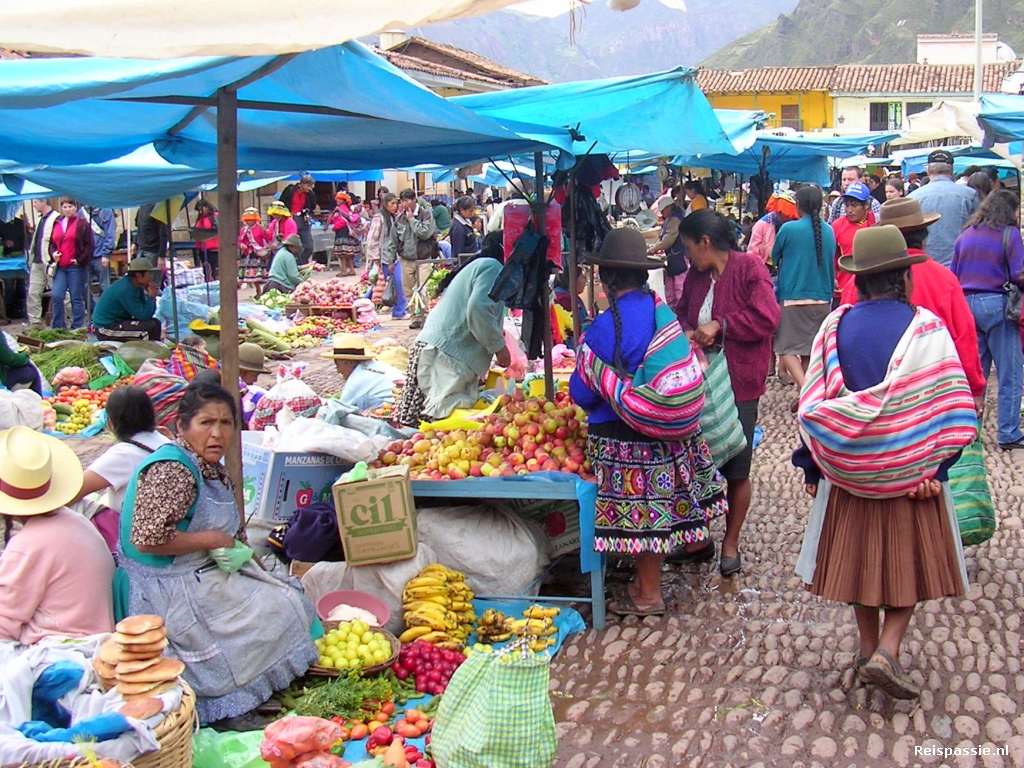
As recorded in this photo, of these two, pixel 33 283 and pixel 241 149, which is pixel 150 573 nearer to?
pixel 241 149

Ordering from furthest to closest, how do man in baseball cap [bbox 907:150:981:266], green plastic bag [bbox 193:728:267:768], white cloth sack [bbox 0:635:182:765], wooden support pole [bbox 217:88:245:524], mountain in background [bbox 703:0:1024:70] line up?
1. mountain in background [bbox 703:0:1024:70]
2. man in baseball cap [bbox 907:150:981:266]
3. wooden support pole [bbox 217:88:245:524]
4. green plastic bag [bbox 193:728:267:768]
5. white cloth sack [bbox 0:635:182:765]

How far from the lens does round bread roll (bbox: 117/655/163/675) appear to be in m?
3.21

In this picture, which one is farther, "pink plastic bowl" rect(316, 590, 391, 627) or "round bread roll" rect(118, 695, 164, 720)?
"pink plastic bowl" rect(316, 590, 391, 627)

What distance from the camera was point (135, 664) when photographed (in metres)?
3.22

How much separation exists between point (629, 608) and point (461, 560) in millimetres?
870

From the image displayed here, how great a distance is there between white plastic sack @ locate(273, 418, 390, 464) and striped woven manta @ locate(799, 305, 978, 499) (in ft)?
8.62

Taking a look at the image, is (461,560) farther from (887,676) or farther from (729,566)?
(887,676)

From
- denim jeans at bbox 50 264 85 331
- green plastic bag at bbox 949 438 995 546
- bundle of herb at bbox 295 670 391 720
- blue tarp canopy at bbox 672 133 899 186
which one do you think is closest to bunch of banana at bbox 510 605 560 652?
bundle of herb at bbox 295 670 391 720

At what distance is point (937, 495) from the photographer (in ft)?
12.5

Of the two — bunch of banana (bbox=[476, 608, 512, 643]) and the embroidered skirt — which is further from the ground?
the embroidered skirt

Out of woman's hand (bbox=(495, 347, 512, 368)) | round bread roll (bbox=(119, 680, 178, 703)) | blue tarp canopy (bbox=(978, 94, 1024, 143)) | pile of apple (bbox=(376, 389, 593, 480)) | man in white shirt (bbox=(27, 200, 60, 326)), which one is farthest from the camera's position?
man in white shirt (bbox=(27, 200, 60, 326))

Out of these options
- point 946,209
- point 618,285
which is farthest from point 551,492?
point 946,209

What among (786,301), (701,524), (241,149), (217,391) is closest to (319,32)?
(217,391)

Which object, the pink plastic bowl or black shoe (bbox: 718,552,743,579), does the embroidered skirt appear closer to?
black shoe (bbox: 718,552,743,579)
